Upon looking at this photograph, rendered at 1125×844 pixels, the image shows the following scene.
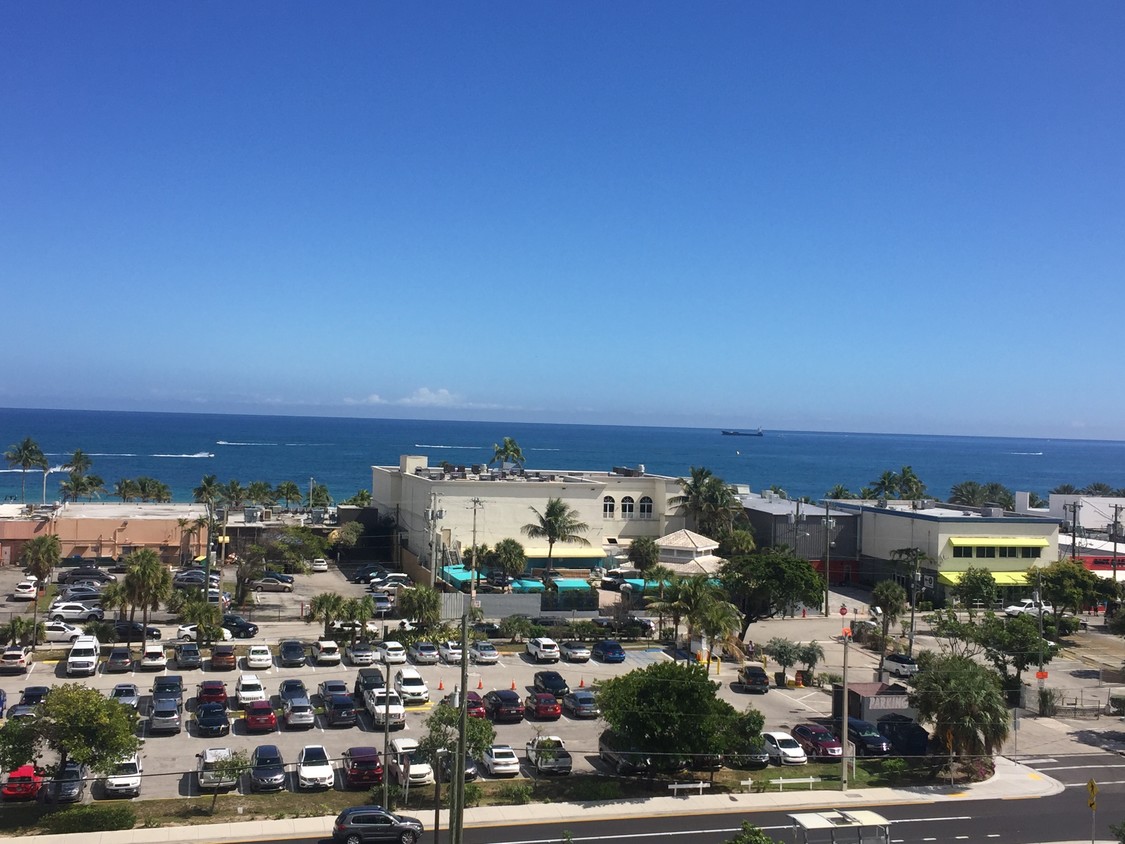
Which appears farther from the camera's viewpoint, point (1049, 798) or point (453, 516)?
point (453, 516)

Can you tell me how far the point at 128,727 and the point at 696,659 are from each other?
2670 cm

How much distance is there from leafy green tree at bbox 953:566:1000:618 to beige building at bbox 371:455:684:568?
812 inches

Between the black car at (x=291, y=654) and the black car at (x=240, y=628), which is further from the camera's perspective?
the black car at (x=240, y=628)

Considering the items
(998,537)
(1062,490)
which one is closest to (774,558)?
(998,537)

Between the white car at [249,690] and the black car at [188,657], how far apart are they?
519 centimetres

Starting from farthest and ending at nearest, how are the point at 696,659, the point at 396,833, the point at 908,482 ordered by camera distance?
the point at 908,482
the point at 696,659
the point at 396,833

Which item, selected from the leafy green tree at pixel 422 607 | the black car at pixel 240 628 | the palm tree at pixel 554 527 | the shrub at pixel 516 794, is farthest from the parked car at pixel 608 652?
the shrub at pixel 516 794

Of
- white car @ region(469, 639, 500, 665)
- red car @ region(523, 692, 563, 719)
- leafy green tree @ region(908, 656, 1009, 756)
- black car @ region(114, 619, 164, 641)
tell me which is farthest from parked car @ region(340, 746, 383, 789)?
black car @ region(114, 619, 164, 641)

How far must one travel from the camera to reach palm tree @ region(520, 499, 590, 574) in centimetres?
6119

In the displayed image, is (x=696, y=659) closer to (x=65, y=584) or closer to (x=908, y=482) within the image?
(x=65, y=584)

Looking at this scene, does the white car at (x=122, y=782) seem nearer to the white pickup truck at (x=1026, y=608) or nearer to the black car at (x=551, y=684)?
the black car at (x=551, y=684)

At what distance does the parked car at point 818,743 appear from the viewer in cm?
3253

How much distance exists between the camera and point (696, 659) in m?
45.4

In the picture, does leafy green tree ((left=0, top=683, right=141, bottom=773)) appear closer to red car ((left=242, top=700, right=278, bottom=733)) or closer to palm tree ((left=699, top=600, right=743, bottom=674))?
red car ((left=242, top=700, right=278, bottom=733))
